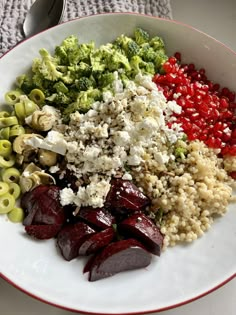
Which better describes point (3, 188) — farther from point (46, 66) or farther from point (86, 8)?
point (86, 8)

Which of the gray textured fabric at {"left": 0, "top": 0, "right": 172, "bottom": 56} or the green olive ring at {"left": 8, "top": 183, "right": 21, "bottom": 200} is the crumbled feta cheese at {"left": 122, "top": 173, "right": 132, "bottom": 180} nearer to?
the green olive ring at {"left": 8, "top": 183, "right": 21, "bottom": 200}

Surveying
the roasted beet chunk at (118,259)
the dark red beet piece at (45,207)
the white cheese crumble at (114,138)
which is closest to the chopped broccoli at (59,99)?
the white cheese crumble at (114,138)

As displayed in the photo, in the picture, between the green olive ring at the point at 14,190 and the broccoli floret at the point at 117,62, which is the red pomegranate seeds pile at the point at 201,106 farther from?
the green olive ring at the point at 14,190

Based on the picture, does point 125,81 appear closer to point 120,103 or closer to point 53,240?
point 120,103

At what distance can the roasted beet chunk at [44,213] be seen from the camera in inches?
66.9

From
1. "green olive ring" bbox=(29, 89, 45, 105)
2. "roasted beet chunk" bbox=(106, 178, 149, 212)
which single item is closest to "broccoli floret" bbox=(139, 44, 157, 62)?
"green olive ring" bbox=(29, 89, 45, 105)

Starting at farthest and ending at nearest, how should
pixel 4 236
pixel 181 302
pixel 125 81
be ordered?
pixel 125 81 < pixel 4 236 < pixel 181 302

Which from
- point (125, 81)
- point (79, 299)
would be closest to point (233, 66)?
point (125, 81)

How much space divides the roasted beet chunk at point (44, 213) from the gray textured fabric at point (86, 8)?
2.45 ft

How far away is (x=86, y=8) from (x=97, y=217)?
95cm

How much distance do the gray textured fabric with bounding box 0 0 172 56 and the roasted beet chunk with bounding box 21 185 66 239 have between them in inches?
29.5

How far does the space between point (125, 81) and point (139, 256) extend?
0.61 meters

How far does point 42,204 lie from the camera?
1703mm

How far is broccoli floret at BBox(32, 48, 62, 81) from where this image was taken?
1911 mm
